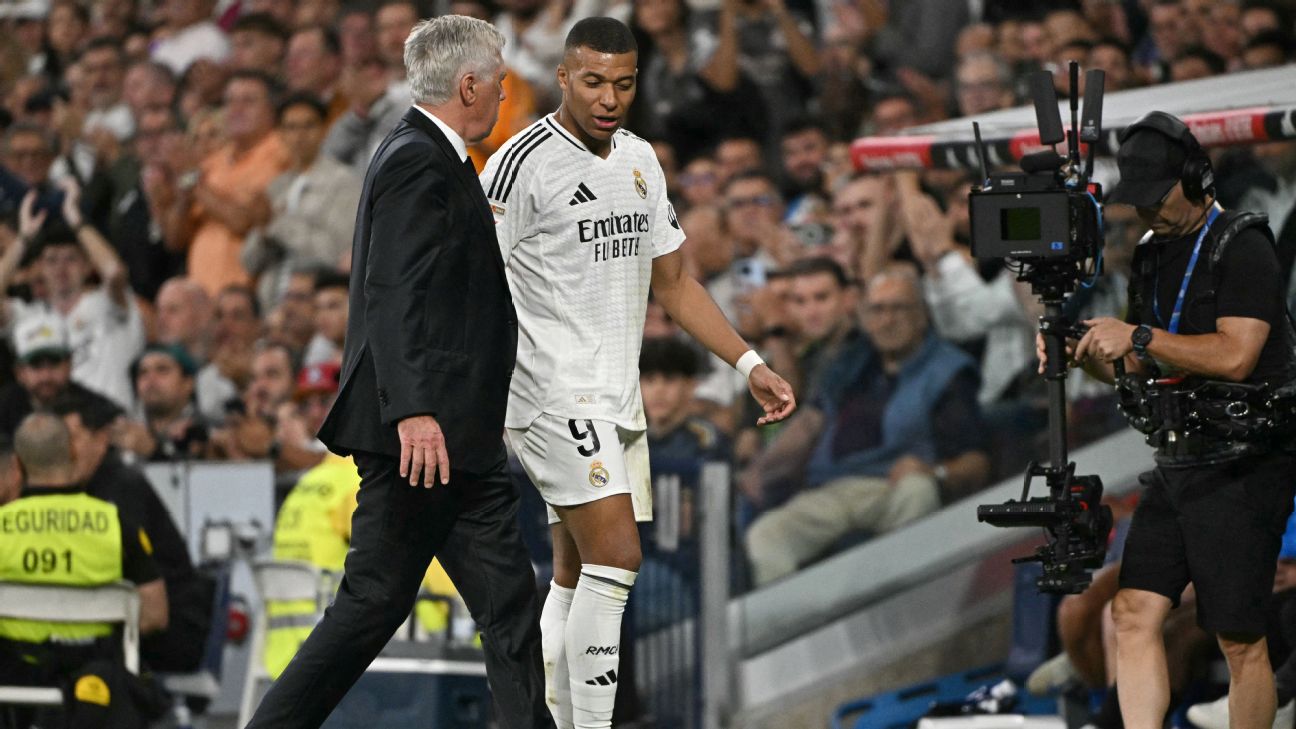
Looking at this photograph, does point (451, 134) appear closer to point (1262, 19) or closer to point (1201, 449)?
point (1201, 449)

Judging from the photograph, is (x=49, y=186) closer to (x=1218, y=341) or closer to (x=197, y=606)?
(x=197, y=606)

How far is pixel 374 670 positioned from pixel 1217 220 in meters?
3.43

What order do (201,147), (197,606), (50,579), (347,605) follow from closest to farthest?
(347,605) < (50,579) < (197,606) < (201,147)

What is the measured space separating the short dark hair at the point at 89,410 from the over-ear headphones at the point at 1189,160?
533cm

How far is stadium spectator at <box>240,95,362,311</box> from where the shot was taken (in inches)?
451

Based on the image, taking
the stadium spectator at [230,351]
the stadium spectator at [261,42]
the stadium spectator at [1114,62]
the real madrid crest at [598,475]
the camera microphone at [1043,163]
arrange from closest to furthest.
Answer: the real madrid crest at [598,475] < the camera microphone at [1043,163] < the stadium spectator at [1114,62] < the stadium spectator at [230,351] < the stadium spectator at [261,42]

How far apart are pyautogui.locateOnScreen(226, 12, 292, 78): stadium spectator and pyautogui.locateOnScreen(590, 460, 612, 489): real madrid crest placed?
846cm

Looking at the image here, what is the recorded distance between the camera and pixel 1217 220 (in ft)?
18.3

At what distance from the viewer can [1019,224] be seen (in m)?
5.46

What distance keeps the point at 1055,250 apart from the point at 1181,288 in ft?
1.55

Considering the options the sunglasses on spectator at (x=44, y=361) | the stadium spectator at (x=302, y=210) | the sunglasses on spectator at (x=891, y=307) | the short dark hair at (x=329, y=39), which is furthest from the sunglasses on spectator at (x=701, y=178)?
the sunglasses on spectator at (x=44, y=361)

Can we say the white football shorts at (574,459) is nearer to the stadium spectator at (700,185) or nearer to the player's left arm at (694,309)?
the player's left arm at (694,309)

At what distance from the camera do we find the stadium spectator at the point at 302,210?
37.6 feet

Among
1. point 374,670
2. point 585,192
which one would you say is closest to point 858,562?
point 374,670
